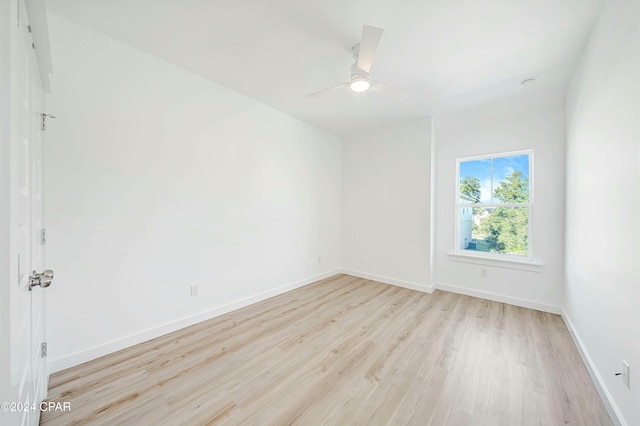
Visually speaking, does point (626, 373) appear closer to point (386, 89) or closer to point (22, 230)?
point (386, 89)

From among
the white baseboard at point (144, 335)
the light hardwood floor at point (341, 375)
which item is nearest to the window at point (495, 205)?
the light hardwood floor at point (341, 375)

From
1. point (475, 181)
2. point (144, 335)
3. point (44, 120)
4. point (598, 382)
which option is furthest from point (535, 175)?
point (44, 120)

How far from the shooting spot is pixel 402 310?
10.4 ft

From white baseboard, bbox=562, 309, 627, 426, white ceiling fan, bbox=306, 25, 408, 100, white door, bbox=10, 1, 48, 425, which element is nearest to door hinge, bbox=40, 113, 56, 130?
white door, bbox=10, 1, 48, 425

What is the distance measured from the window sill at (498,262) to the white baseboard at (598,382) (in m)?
0.90

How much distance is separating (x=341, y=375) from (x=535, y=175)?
355 centimetres

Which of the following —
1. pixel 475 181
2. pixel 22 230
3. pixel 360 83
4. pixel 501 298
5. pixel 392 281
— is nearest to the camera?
pixel 22 230

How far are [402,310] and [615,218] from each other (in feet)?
7.12

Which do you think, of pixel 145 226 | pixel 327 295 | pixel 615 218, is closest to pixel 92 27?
pixel 145 226

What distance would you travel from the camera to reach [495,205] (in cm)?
371

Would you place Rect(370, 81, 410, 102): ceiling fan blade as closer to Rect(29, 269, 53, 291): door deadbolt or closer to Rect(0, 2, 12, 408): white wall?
Rect(0, 2, 12, 408): white wall

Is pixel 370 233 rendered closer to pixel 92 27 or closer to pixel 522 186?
pixel 522 186

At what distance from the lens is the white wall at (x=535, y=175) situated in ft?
10.4

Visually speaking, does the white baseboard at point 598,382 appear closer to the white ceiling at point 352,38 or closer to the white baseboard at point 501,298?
the white baseboard at point 501,298
